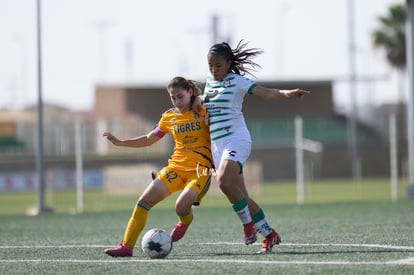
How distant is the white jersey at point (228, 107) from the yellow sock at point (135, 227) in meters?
1.00

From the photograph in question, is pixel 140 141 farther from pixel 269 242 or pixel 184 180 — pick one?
pixel 269 242

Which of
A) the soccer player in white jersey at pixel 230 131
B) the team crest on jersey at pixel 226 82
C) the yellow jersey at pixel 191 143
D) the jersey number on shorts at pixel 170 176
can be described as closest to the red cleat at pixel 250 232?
the soccer player in white jersey at pixel 230 131

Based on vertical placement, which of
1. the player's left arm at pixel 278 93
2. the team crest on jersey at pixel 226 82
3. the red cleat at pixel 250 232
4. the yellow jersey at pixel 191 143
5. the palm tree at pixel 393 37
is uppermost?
the palm tree at pixel 393 37

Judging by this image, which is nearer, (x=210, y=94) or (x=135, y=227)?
(x=135, y=227)

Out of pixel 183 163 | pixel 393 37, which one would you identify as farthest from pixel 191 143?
pixel 393 37

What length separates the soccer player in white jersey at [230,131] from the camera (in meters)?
9.55

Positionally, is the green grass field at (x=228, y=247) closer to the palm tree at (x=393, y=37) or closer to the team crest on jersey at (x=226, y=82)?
the team crest on jersey at (x=226, y=82)

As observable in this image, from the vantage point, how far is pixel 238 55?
32.9 feet

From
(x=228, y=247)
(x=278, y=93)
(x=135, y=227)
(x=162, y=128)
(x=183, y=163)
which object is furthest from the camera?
(x=228, y=247)

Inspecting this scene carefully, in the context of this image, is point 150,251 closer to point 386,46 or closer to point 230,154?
point 230,154

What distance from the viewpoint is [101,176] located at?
29.2 meters

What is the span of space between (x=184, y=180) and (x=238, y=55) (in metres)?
1.40

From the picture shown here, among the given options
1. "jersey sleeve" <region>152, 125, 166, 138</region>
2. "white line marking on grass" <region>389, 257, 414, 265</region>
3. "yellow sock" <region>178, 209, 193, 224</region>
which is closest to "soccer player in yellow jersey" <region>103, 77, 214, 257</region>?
"jersey sleeve" <region>152, 125, 166, 138</region>

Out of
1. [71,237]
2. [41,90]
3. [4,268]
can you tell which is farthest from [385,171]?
[4,268]
